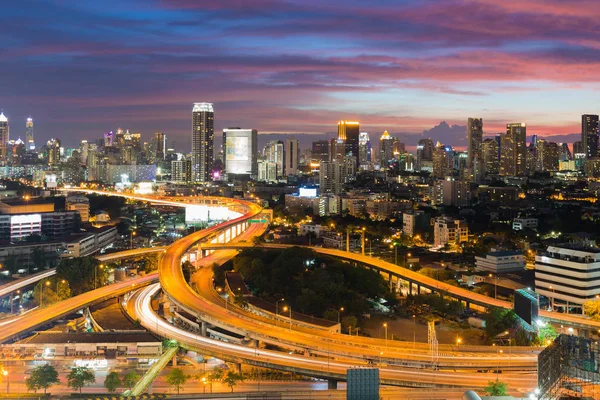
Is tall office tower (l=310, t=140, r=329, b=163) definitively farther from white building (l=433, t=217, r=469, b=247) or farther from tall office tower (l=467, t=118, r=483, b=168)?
white building (l=433, t=217, r=469, b=247)

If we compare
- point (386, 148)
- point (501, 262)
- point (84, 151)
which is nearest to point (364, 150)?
point (386, 148)

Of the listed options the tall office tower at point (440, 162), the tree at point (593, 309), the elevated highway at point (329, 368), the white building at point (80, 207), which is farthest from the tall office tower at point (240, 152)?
the elevated highway at point (329, 368)

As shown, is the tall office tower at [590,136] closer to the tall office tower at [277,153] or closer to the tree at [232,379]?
the tall office tower at [277,153]

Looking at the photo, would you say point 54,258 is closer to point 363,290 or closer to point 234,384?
point 363,290

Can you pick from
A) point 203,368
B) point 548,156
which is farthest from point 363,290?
point 548,156

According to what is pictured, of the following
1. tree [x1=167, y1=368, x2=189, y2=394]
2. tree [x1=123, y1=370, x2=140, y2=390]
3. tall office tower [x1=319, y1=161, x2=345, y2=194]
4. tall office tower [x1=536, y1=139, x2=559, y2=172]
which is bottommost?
tree [x1=123, y1=370, x2=140, y2=390]

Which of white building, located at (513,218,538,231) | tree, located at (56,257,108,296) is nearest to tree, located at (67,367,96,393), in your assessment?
tree, located at (56,257,108,296)
